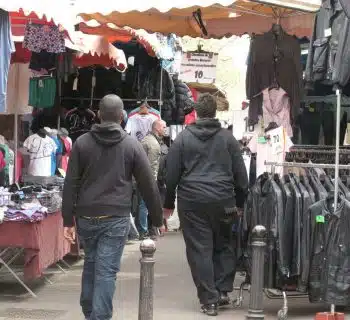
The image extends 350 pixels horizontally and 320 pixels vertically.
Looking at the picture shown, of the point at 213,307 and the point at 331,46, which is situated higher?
the point at 331,46

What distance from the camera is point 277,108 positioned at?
9.09 m

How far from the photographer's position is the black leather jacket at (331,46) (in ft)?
24.1

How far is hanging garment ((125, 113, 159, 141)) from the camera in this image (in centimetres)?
1400

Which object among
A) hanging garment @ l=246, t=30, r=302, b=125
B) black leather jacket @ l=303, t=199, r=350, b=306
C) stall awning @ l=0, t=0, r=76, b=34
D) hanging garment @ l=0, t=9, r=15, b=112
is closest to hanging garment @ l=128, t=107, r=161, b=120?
stall awning @ l=0, t=0, r=76, b=34

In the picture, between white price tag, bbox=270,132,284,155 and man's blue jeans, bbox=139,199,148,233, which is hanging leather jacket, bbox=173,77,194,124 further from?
white price tag, bbox=270,132,284,155

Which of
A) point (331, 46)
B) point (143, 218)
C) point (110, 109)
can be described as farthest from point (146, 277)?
point (143, 218)

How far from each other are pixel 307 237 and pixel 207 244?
1.00 metres

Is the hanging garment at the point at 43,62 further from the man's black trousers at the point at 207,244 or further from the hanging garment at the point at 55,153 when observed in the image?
the man's black trousers at the point at 207,244

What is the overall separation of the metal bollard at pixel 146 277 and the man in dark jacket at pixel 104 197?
0.50 metres

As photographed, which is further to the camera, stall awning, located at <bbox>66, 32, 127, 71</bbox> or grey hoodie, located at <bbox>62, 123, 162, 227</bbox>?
stall awning, located at <bbox>66, 32, 127, 71</bbox>

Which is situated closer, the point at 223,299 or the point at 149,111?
the point at 223,299

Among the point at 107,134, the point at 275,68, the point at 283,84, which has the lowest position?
the point at 107,134

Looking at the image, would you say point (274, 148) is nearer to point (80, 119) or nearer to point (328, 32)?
point (328, 32)

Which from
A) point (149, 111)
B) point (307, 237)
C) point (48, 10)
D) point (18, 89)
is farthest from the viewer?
point (149, 111)
